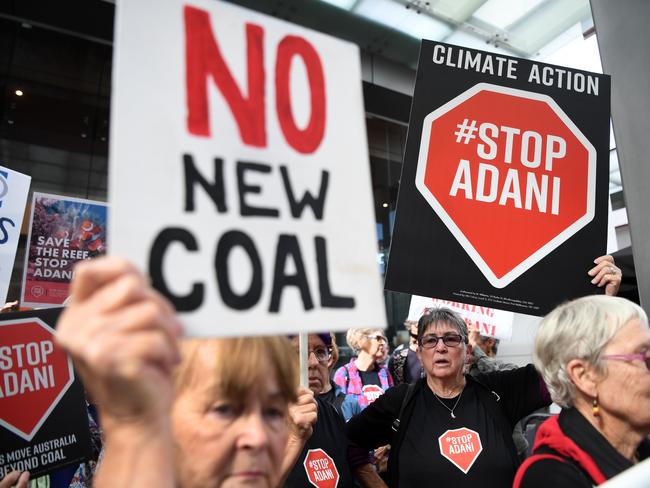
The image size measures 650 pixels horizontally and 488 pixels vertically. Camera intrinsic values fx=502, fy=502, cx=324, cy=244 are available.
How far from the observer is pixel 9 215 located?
2.99 metres

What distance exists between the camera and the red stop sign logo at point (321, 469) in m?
1.77

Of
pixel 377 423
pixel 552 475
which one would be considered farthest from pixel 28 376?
pixel 552 475

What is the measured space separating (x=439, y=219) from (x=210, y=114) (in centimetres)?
94

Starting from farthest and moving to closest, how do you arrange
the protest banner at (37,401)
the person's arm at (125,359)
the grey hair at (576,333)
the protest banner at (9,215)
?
the protest banner at (9,215), the protest banner at (37,401), the grey hair at (576,333), the person's arm at (125,359)

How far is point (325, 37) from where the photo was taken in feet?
2.81

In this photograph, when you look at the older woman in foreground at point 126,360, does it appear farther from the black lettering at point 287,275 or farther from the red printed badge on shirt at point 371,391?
the red printed badge on shirt at point 371,391

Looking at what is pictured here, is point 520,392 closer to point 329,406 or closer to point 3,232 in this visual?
point 329,406

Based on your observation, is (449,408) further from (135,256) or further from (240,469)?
(135,256)

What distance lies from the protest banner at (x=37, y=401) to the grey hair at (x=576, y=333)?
1610 mm

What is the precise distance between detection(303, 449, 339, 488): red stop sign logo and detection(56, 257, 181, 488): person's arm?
137 centimetres

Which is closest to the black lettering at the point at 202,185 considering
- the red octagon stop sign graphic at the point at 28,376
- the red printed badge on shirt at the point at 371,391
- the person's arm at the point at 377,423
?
the red octagon stop sign graphic at the point at 28,376

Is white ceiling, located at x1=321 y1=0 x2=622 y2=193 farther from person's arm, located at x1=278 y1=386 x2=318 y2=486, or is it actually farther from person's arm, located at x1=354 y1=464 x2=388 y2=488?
person's arm, located at x1=278 y1=386 x2=318 y2=486

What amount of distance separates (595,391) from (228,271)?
1094 millimetres

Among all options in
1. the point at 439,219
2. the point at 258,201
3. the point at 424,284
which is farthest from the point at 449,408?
the point at 258,201
